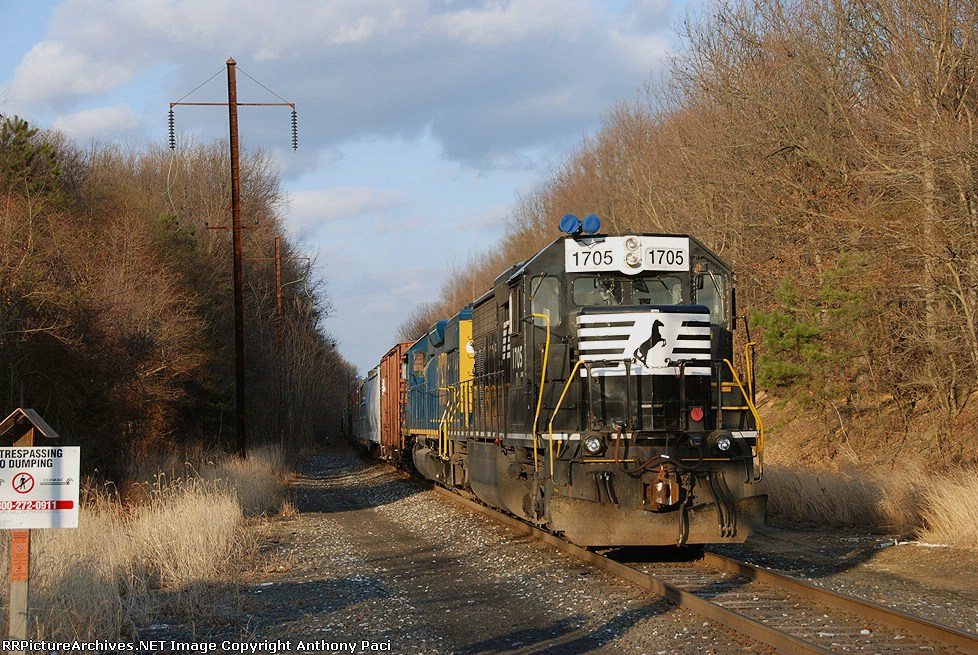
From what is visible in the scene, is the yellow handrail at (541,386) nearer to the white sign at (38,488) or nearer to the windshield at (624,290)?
the windshield at (624,290)

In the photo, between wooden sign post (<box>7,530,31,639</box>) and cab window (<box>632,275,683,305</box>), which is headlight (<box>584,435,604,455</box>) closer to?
cab window (<box>632,275,683,305</box>)

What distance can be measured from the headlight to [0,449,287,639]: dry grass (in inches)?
141

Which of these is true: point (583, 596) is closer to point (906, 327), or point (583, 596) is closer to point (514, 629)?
point (514, 629)

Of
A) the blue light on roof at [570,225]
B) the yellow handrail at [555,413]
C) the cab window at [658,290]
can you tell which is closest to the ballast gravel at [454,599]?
the yellow handrail at [555,413]

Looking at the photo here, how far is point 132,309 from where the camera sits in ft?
72.7

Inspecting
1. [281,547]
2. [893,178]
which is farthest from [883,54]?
[281,547]

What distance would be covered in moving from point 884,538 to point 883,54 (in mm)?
12654

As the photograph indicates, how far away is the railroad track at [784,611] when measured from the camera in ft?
22.3

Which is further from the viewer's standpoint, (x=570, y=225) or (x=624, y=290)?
(x=624, y=290)

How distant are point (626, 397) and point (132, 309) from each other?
1516 centimetres

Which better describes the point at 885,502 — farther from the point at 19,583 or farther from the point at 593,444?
the point at 19,583

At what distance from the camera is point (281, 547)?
13141 millimetres

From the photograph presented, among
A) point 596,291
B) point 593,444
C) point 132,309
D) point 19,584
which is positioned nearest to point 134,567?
point 19,584

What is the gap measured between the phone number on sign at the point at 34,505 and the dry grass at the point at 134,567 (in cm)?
129
